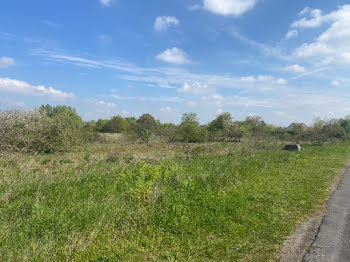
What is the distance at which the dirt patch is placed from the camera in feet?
12.1

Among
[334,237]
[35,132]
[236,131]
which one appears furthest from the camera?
[236,131]

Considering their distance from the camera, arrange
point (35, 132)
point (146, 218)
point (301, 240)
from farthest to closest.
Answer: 1. point (35, 132)
2. point (146, 218)
3. point (301, 240)

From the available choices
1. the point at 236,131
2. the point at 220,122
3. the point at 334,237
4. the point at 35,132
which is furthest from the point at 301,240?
the point at 220,122

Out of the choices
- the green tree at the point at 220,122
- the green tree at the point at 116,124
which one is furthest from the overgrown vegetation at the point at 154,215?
the green tree at the point at 116,124

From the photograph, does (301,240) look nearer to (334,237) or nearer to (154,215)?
(334,237)

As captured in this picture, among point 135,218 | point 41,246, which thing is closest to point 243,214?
point 135,218

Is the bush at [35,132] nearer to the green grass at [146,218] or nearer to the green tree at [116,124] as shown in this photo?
the green grass at [146,218]

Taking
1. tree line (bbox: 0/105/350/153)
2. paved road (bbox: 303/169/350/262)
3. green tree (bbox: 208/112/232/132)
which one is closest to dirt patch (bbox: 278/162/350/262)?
paved road (bbox: 303/169/350/262)

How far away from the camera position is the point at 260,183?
8.07m

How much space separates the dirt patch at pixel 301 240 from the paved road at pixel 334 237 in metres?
0.08

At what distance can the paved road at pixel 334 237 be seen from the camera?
366cm

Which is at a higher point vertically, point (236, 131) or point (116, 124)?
point (116, 124)

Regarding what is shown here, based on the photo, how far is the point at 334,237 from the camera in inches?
172

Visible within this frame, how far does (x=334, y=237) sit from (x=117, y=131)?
126 feet
